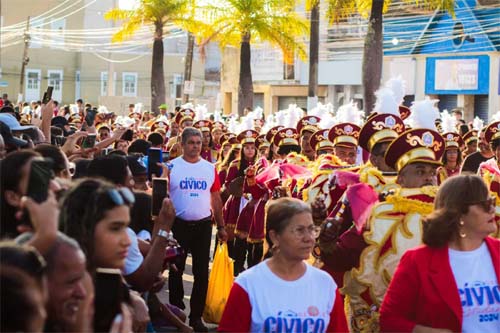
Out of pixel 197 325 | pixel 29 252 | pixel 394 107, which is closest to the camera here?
pixel 29 252

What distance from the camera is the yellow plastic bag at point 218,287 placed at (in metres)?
10.8

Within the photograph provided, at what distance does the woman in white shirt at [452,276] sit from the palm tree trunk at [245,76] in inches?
1216

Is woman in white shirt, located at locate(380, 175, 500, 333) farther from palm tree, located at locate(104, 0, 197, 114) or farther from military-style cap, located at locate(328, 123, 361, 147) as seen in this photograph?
palm tree, located at locate(104, 0, 197, 114)

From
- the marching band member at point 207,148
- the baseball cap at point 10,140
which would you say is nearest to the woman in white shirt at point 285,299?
the baseball cap at point 10,140

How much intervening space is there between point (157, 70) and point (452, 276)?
→ 34930 millimetres

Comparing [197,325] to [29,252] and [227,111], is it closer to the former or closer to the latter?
[29,252]

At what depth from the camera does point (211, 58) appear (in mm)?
81062

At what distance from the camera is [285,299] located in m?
5.17

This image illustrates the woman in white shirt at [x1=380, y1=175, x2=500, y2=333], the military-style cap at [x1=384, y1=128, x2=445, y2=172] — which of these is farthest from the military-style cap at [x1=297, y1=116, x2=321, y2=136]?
the woman in white shirt at [x1=380, y1=175, x2=500, y2=333]

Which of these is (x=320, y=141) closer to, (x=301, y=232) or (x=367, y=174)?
(x=367, y=174)

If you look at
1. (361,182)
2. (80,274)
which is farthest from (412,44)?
→ (80,274)

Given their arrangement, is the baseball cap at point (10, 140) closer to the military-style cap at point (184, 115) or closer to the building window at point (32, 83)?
the military-style cap at point (184, 115)

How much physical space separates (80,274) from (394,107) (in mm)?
6332

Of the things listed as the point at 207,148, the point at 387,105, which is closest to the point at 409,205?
the point at 387,105
